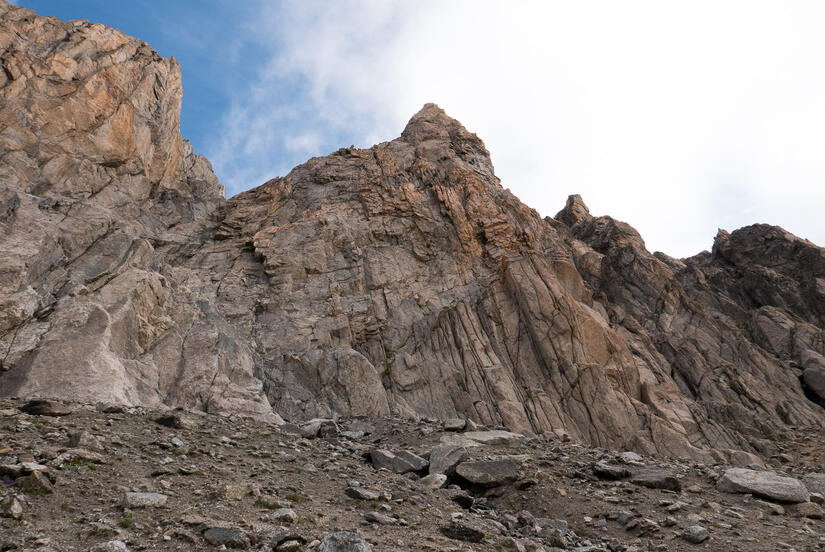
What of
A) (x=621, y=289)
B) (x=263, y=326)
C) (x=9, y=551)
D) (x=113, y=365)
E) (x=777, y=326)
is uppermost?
(x=621, y=289)

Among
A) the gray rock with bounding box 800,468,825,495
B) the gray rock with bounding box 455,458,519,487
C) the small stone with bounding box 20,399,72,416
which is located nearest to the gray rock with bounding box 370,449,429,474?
the gray rock with bounding box 455,458,519,487

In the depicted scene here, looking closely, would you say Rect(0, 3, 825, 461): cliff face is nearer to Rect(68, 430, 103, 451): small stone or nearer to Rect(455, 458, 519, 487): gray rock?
Rect(68, 430, 103, 451): small stone

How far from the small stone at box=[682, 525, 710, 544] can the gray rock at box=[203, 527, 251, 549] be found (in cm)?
1018

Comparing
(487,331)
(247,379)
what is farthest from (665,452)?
(247,379)

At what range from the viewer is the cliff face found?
91.5ft

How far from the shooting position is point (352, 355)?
3525 centimetres

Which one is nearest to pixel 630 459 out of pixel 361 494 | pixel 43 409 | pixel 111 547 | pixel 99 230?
pixel 361 494

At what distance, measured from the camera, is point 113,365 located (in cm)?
2358

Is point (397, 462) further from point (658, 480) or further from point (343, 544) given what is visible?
point (343, 544)

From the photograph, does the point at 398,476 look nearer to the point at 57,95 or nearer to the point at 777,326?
the point at 57,95

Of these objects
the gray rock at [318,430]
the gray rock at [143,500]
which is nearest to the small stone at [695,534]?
the gray rock at [143,500]

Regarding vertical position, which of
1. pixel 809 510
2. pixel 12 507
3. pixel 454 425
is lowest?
pixel 12 507

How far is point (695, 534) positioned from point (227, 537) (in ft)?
34.9

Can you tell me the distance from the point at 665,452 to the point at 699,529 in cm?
2760
